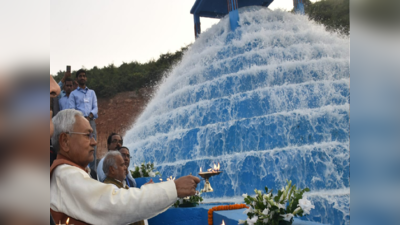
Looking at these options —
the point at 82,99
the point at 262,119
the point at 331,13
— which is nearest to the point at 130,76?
the point at 331,13

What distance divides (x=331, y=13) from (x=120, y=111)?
12.4 metres

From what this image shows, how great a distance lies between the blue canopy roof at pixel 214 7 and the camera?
41.9 ft

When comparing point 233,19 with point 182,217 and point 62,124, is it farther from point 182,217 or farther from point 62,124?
point 62,124

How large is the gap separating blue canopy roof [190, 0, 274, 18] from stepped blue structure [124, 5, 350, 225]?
197 cm

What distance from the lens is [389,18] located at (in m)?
1.21

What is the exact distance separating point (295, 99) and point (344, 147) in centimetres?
157

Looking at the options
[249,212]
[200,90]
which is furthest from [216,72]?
[249,212]

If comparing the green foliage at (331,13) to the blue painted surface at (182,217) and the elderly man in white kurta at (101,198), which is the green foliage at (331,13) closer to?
the blue painted surface at (182,217)

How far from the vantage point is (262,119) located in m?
7.30

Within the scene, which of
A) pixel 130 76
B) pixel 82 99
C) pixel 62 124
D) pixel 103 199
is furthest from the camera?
pixel 130 76

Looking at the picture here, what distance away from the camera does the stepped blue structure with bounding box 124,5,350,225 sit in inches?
261

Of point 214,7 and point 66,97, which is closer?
point 66,97

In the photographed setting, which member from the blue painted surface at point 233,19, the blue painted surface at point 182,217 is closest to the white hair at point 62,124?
the blue painted surface at point 182,217

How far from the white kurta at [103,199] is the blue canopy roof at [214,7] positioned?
458 inches
